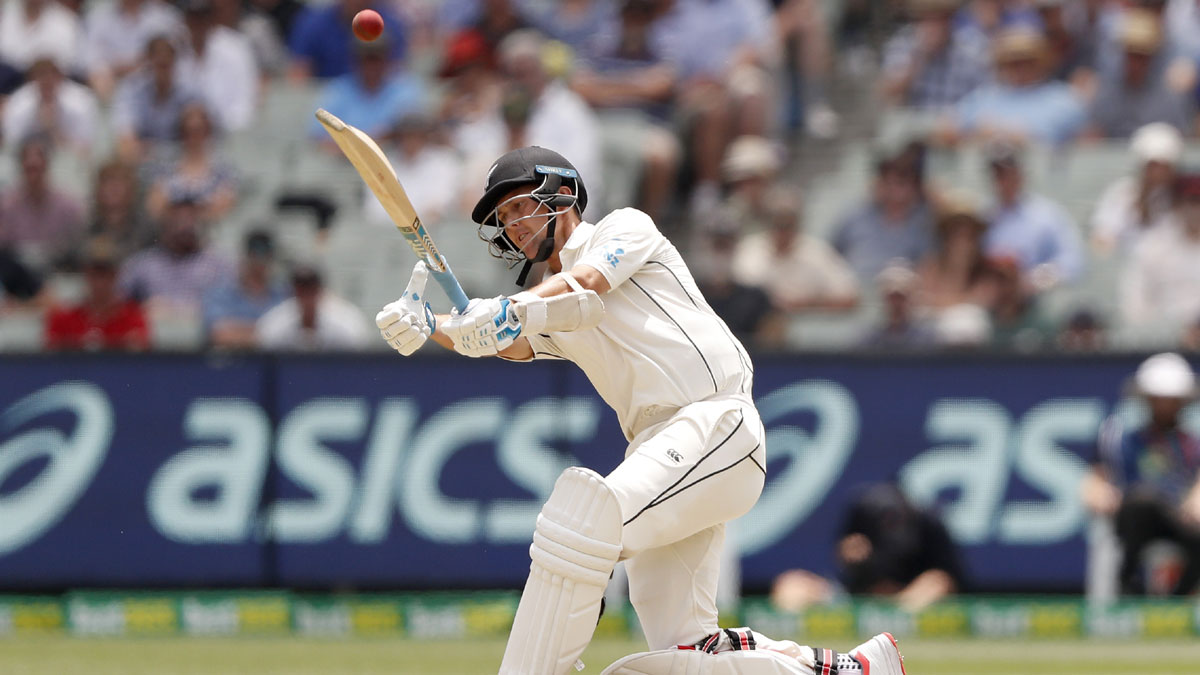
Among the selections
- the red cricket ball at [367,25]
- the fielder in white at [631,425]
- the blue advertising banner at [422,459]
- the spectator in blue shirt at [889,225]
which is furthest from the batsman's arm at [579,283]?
the spectator in blue shirt at [889,225]

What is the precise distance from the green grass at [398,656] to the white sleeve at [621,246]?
2.62 m

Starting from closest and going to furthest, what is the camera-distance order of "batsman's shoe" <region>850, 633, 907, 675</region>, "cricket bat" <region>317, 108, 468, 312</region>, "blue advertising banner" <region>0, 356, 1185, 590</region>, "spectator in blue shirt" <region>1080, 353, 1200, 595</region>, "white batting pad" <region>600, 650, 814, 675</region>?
"cricket bat" <region>317, 108, 468, 312</region> → "white batting pad" <region>600, 650, 814, 675</region> → "batsman's shoe" <region>850, 633, 907, 675</region> → "spectator in blue shirt" <region>1080, 353, 1200, 595</region> → "blue advertising banner" <region>0, 356, 1185, 590</region>

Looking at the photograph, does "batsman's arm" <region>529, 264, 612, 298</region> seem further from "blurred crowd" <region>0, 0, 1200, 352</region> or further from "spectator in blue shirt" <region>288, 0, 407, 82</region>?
"spectator in blue shirt" <region>288, 0, 407, 82</region>

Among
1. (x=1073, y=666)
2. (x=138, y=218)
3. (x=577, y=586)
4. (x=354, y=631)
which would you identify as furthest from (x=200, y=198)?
(x=577, y=586)

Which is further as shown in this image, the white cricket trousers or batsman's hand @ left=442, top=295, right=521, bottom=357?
the white cricket trousers

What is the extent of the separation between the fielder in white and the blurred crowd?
470cm

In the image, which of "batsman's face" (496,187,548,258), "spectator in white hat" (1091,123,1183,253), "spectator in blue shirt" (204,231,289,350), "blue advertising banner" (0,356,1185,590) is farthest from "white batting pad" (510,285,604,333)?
"spectator in white hat" (1091,123,1183,253)

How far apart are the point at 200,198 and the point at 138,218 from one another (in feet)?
1.33

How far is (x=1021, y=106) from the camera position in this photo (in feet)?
39.0

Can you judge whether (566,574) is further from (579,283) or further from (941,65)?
(941,65)

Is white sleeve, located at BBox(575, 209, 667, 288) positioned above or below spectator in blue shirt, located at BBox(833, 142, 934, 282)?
below

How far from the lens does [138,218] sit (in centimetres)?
1105

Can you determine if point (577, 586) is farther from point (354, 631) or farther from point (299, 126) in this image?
point (299, 126)

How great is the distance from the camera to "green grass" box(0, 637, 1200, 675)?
287 inches
